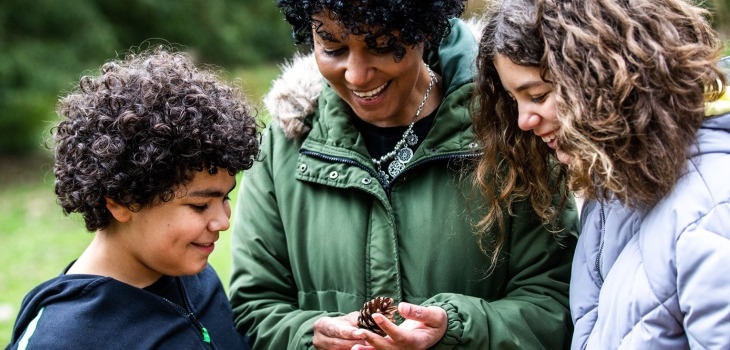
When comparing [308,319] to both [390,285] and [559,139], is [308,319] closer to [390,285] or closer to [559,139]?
[390,285]

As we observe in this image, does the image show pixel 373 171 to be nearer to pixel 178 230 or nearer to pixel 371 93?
pixel 371 93

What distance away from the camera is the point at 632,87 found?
2232 mm

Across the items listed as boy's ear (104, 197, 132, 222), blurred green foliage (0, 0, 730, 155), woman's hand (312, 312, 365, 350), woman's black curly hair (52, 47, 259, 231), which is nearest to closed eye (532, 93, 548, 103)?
woman's hand (312, 312, 365, 350)

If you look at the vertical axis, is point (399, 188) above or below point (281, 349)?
above

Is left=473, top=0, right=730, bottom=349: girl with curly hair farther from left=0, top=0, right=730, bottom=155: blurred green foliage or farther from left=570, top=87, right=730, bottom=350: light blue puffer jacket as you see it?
left=0, top=0, right=730, bottom=155: blurred green foliage

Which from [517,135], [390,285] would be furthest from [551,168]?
[390,285]

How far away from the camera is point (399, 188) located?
2875mm

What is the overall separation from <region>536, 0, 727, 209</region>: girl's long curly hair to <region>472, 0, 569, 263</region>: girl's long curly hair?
1.27 ft

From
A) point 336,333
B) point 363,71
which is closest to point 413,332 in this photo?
point 336,333

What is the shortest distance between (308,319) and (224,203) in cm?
44

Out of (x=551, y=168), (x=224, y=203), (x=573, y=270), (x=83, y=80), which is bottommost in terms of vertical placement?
(x=573, y=270)

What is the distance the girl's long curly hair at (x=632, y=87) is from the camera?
223 centimetres

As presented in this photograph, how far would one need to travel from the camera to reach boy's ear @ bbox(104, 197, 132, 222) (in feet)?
8.88

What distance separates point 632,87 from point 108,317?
153 centimetres
